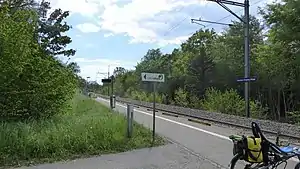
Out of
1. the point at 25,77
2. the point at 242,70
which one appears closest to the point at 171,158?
→ the point at 25,77

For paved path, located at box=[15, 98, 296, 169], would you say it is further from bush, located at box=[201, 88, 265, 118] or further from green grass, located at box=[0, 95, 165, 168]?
bush, located at box=[201, 88, 265, 118]

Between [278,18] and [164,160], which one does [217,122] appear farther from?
[164,160]

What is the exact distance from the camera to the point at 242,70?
34.6 metres

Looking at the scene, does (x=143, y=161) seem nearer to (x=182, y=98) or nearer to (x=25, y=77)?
(x=25, y=77)

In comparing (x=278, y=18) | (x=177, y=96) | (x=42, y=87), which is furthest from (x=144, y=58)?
(x=42, y=87)

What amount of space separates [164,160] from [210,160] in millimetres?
1114

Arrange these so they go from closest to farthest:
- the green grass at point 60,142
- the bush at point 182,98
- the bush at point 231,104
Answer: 1. the green grass at point 60,142
2. the bush at point 231,104
3. the bush at point 182,98

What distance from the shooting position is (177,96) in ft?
134

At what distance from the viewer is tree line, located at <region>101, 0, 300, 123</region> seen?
2147 centimetres

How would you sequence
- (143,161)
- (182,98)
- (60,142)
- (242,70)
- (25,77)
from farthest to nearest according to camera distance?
1. (182,98)
2. (242,70)
3. (25,77)
4. (60,142)
5. (143,161)

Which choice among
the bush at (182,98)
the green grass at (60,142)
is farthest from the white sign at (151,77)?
the bush at (182,98)

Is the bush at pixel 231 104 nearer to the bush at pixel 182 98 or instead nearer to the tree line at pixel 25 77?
the bush at pixel 182 98

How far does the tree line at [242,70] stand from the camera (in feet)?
70.4

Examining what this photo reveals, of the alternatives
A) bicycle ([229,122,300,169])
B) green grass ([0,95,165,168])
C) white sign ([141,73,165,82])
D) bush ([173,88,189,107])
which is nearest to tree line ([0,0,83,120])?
green grass ([0,95,165,168])
